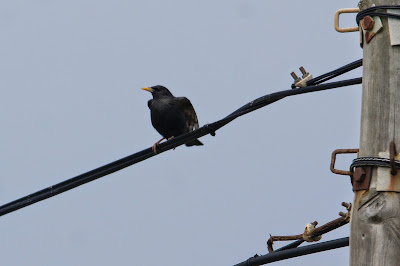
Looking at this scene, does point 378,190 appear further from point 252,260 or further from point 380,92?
point 252,260

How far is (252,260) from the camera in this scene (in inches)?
206

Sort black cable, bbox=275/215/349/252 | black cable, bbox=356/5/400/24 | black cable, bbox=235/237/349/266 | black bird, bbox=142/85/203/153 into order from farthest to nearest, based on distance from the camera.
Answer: black bird, bbox=142/85/203/153, black cable, bbox=275/215/349/252, black cable, bbox=235/237/349/266, black cable, bbox=356/5/400/24

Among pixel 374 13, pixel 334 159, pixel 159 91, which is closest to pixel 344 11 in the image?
pixel 374 13

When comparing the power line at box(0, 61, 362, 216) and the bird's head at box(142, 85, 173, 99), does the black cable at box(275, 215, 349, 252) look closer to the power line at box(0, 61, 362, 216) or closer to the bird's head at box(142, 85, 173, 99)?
the power line at box(0, 61, 362, 216)

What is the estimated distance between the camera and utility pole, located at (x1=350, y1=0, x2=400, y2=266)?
3.58 meters

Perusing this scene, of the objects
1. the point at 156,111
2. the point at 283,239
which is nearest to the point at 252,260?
the point at 283,239

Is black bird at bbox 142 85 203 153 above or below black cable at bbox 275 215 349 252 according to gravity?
above

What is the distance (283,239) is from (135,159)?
52.2 inches

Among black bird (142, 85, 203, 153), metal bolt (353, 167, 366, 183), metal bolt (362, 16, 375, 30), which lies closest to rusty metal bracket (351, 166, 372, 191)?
metal bolt (353, 167, 366, 183)

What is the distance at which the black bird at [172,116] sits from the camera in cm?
1019

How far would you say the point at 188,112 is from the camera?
10.3m

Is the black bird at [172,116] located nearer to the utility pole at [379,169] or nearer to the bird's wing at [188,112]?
the bird's wing at [188,112]

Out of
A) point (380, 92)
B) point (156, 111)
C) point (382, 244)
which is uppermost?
point (156, 111)

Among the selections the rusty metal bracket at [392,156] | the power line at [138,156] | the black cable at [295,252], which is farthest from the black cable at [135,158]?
the rusty metal bracket at [392,156]
